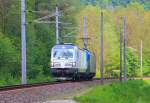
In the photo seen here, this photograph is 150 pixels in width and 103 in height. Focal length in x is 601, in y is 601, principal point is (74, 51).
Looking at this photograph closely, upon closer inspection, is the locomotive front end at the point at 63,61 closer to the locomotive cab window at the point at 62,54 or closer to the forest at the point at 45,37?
the locomotive cab window at the point at 62,54

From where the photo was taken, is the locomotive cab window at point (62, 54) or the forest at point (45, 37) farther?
the forest at point (45, 37)

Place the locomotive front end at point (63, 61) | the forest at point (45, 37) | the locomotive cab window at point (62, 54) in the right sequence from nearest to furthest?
the locomotive front end at point (63, 61)
the locomotive cab window at point (62, 54)
the forest at point (45, 37)

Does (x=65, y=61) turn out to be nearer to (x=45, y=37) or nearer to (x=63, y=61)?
(x=63, y=61)

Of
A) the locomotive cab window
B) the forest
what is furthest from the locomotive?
the forest

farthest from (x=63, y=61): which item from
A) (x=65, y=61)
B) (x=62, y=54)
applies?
(x=62, y=54)

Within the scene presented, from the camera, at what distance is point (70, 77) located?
45.7 metres

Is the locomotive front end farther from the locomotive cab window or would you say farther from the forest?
the forest

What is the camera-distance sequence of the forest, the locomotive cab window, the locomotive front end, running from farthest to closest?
the forest
the locomotive cab window
the locomotive front end

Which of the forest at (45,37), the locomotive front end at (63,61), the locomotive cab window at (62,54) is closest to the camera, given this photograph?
the locomotive front end at (63,61)

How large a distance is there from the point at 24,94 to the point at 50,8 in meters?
47.8

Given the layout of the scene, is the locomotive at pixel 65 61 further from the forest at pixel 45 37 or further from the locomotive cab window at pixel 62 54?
the forest at pixel 45 37

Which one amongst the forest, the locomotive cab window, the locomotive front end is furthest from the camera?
the forest

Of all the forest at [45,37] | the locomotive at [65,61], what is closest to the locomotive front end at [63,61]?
the locomotive at [65,61]

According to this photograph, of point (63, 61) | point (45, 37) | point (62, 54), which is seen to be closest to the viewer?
point (63, 61)
